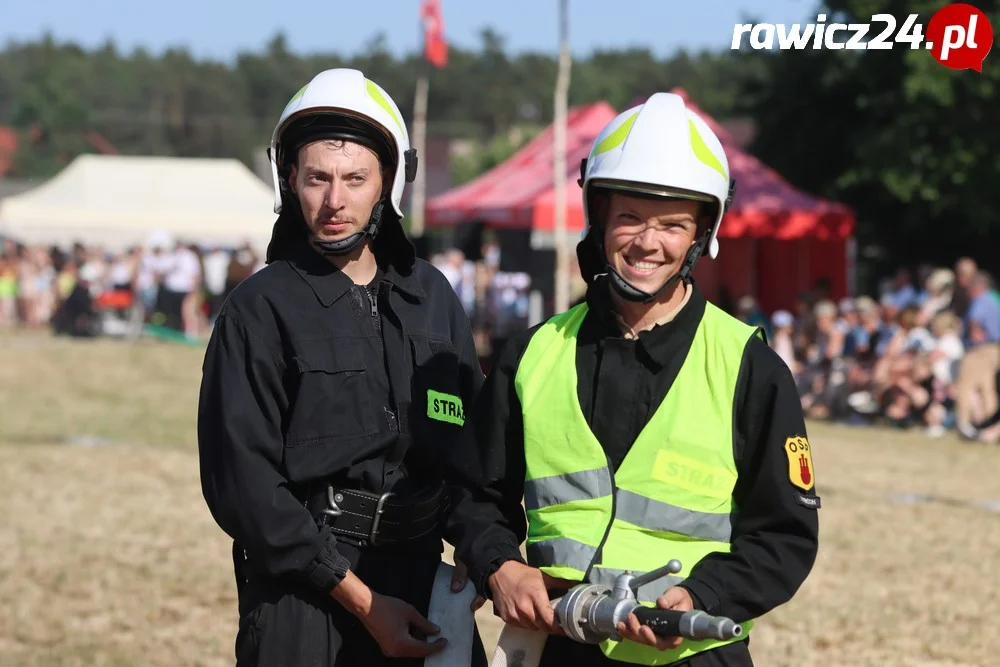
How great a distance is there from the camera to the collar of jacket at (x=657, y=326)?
3.15 meters

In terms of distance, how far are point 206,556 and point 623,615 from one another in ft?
22.1

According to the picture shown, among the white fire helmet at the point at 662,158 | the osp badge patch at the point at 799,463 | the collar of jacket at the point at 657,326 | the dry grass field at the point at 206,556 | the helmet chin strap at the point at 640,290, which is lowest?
the dry grass field at the point at 206,556

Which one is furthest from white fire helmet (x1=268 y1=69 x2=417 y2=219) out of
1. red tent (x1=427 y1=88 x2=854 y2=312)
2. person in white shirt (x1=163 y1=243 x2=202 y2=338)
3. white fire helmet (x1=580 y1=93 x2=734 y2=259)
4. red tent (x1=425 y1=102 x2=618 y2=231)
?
person in white shirt (x1=163 y1=243 x2=202 y2=338)

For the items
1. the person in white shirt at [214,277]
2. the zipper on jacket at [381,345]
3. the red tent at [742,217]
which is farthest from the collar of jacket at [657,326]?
the person in white shirt at [214,277]

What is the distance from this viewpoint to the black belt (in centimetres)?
356

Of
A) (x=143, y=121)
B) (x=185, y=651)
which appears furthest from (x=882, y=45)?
(x=143, y=121)

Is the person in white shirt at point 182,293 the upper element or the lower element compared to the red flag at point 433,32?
lower

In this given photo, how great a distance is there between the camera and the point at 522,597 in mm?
3088

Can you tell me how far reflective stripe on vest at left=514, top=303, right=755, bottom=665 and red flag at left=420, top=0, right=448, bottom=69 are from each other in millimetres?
30784

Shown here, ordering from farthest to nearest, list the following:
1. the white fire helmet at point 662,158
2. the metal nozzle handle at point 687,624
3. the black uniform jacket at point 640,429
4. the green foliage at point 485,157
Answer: the green foliage at point 485,157, the white fire helmet at point 662,158, the black uniform jacket at point 640,429, the metal nozzle handle at point 687,624

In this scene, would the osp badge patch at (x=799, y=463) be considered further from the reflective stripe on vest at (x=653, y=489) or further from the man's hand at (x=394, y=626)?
the man's hand at (x=394, y=626)

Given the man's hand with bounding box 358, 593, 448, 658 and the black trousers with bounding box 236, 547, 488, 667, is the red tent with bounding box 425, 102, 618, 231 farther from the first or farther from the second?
the man's hand with bounding box 358, 593, 448, 658

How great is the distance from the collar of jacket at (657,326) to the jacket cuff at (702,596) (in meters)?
0.47

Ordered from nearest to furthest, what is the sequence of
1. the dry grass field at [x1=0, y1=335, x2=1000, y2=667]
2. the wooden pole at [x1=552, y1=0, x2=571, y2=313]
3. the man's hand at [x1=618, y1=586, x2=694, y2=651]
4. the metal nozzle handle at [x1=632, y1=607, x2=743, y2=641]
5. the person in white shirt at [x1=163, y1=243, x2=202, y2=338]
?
the metal nozzle handle at [x1=632, y1=607, x2=743, y2=641]
the man's hand at [x1=618, y1=586, x2=694, y2=651]
the dry grass field at [x1=0, y1=335, x2=1000, y2=667]
the wooden pole at [x1=552, y1=0, x2=571, y2=313]
the person in white shirt at [x1=163, y1=243, x2=202, y2=338]
